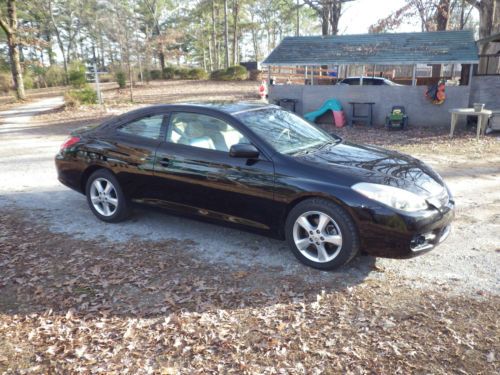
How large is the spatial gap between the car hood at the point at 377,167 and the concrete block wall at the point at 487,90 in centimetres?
1055

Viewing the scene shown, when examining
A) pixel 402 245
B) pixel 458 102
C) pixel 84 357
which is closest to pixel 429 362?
pixel 402 245

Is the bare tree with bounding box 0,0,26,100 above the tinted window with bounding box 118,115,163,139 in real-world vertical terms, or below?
above

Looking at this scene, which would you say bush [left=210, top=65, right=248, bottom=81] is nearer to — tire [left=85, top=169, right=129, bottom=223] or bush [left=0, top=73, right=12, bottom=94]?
bush [left=0, top=73, right=12, bottom=94]

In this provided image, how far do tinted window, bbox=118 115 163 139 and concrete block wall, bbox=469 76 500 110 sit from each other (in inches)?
471

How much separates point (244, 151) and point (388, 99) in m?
11.2

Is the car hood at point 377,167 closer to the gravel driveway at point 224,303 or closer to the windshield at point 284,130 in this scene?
the windshield at point 284,130

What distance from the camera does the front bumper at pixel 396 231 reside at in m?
3.51

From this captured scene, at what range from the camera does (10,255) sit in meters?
4.32

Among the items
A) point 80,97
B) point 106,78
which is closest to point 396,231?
point 80,97

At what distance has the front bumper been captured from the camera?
351 cm

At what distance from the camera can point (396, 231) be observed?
3516 millimetres

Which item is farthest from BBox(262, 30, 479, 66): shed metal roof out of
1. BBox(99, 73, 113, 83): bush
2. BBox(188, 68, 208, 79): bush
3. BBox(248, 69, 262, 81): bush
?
BBox(99, 73, 113, 83): bush

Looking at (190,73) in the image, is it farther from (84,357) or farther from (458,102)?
(84,357)

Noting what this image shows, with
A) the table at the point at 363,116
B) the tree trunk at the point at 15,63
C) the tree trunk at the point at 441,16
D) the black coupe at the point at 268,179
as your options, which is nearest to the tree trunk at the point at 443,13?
the tree trunk at the point at 441,16
